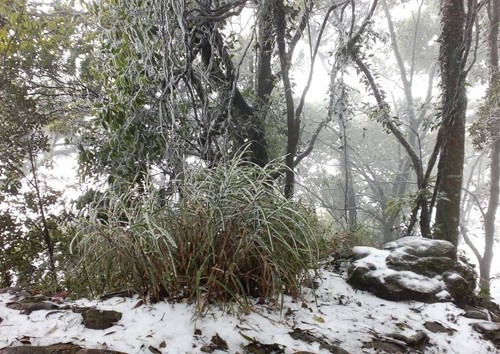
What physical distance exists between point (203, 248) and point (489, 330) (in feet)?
5.06

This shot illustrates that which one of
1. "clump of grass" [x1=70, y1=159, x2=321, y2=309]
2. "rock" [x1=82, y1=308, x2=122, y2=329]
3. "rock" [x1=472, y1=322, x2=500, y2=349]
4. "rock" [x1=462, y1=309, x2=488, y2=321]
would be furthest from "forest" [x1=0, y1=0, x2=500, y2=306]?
"rock" [x1=472, y1=322, x2=500, y2=349]

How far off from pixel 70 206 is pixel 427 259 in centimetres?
349

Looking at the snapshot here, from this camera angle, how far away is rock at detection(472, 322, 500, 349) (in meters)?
1.68

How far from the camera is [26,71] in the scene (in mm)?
3965

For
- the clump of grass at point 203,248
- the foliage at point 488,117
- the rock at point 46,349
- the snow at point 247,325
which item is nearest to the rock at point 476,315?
the snow at point 247,325

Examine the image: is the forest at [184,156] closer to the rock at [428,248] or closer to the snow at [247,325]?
the snow at [247,325]

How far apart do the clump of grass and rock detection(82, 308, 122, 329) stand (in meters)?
0.19

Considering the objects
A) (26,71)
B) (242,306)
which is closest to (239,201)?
(242,306)

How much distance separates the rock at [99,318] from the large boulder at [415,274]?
1511 mm

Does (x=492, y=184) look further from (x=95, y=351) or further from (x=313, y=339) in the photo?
(x=95, y=351)

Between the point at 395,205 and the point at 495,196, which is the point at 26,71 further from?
the point at 495,196

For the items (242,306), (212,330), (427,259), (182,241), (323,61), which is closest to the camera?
(212,330)

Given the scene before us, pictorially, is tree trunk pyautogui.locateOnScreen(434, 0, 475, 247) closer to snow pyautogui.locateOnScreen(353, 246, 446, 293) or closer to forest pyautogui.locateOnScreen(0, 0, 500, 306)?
forest pyautogui.locateOnScreen(0, 0, 500, 306)

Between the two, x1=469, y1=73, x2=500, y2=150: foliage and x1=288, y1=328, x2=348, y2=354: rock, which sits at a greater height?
x1=469, y1=73, x2=500, y2=150: foliage
